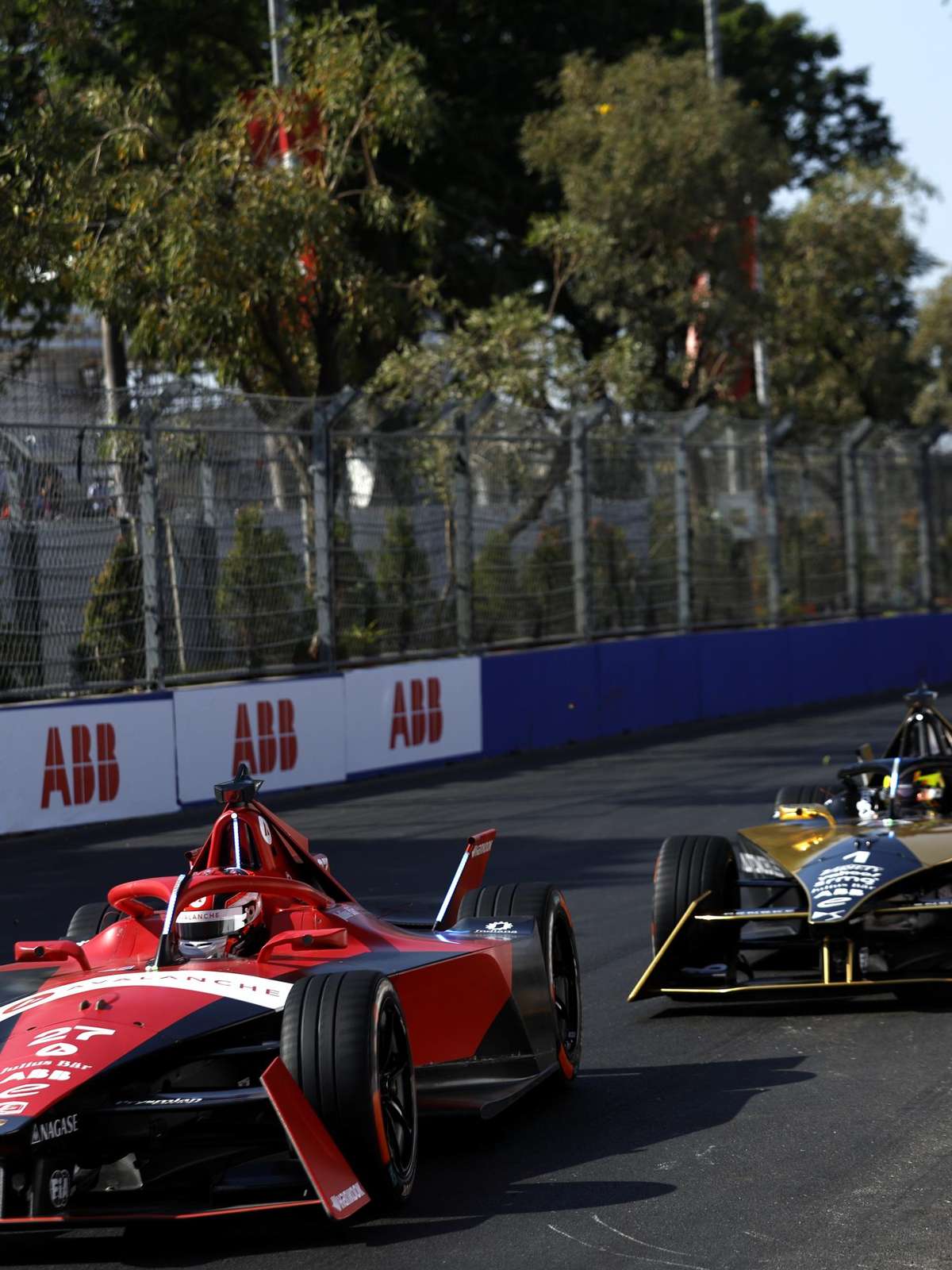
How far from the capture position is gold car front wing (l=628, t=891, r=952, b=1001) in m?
6.89

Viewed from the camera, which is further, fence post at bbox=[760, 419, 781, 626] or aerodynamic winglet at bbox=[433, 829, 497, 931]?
fence post at bbox=[760, 419, 781, 626]

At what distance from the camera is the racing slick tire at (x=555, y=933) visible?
6.12m

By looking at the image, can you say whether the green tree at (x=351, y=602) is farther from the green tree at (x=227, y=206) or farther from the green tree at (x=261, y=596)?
the green tree at (x=227, y=206)

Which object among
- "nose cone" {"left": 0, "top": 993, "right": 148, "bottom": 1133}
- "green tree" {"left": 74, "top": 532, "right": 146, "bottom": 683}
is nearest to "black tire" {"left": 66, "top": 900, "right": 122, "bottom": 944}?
"nose cone" {"left": 0, "top": 993, "right": 148, "bottom": 1133}

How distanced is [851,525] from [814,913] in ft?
62.0

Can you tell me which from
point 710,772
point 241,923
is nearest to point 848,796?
point 241,923

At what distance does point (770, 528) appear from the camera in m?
23.1

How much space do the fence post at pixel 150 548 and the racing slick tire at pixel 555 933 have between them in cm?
742

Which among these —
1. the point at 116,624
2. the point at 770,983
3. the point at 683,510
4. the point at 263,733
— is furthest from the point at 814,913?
the point at 683,510

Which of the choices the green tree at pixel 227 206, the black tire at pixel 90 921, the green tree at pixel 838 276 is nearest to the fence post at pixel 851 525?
the green tree at pixel 838 276

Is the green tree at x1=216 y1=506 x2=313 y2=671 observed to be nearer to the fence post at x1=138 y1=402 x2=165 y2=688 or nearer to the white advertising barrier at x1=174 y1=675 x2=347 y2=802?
the white advertising barrier at x1=174 y1=675 x2=347 y2=802

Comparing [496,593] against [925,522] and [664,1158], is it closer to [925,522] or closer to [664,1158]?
[925,522]

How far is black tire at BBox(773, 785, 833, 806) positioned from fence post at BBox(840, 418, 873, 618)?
16432mm

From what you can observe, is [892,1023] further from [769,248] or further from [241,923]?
[769,248]
